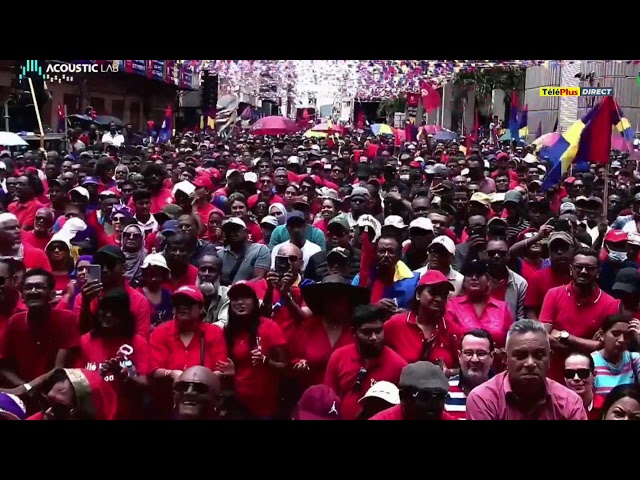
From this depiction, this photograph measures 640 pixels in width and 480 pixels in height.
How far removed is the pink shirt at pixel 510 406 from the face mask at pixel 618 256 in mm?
3266

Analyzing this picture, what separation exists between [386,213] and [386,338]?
15.4ft

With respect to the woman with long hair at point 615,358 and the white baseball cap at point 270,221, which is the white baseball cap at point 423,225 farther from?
the woman with long hair at point 615,358

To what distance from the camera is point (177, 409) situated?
4883mm

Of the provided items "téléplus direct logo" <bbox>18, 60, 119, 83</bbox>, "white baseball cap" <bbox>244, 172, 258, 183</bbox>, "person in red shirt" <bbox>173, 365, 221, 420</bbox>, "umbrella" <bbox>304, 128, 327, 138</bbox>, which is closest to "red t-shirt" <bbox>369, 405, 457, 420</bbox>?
"person in red shirt" <bbox>173, 365, 221, 420</bbox>

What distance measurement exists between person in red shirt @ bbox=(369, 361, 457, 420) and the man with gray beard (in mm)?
2054

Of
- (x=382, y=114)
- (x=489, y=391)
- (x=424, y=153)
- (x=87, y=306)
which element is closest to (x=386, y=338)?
(x=489, y=391)

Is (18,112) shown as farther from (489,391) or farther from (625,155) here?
(489,391)

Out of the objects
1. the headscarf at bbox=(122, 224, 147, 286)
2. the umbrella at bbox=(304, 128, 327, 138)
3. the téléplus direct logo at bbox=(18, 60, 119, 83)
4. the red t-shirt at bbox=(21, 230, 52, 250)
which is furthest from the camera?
the umbrella at bbox=(304, 128, 327, 138)

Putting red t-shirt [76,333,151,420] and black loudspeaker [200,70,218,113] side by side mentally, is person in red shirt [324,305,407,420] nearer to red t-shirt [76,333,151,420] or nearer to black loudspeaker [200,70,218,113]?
red t-shirt [76,333,151,420]

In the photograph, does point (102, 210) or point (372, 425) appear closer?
point (372, 425)

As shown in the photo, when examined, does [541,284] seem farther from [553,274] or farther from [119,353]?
Answer: [119,353]

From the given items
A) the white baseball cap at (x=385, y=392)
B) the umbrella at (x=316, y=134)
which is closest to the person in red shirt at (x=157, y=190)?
the white baseball cap at (x=385, y=392)

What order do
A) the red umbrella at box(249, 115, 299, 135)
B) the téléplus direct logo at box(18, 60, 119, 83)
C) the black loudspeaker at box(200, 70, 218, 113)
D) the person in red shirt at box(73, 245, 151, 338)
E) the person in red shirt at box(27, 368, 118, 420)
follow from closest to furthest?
the person in red shirt at box(27, 368, 118, 420) → the person in red shirt at box(73, 245, 151, 338) → the téléplus direct logo at box(18, 60, 119, 83) → the red umbrella at box(249, 115, 299, 135) → the black loudspeaker at box(200, 70, 218, 113)

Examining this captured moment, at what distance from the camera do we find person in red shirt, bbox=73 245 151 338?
19.0 feet
